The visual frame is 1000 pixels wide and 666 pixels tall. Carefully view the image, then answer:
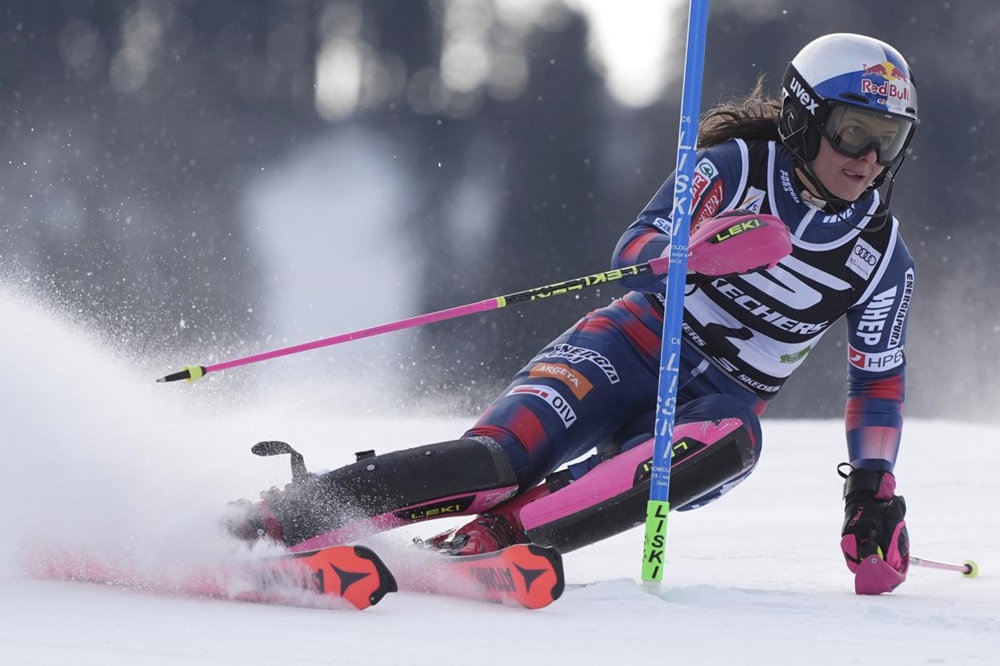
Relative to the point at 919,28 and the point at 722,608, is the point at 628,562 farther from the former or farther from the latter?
the point at 919,28

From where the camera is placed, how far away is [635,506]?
7.77ft

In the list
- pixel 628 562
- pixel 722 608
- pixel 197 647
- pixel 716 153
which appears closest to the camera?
pixel 197 647

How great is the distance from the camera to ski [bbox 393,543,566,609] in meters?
1.96

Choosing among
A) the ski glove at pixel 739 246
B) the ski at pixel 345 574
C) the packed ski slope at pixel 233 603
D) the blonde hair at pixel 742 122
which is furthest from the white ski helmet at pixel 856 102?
the ski at pixel 345 574

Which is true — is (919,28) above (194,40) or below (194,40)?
below

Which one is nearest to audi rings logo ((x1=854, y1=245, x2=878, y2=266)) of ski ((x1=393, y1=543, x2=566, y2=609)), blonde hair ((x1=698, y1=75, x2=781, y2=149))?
blonde hair ((x1=698, y1=75, x2=781, y2=149))

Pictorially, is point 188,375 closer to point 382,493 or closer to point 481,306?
point 382,493

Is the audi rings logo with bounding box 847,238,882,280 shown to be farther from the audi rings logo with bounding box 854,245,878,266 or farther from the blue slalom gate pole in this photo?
the blue slalom gate pole

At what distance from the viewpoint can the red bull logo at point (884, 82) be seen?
2555 mm

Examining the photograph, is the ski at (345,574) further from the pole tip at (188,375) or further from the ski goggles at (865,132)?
the ski goggles at (865,132)

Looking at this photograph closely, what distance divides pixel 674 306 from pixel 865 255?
0.65 m

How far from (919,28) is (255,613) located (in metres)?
8.14

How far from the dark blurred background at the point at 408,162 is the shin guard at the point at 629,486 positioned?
5210mm

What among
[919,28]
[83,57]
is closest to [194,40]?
[83,57]
